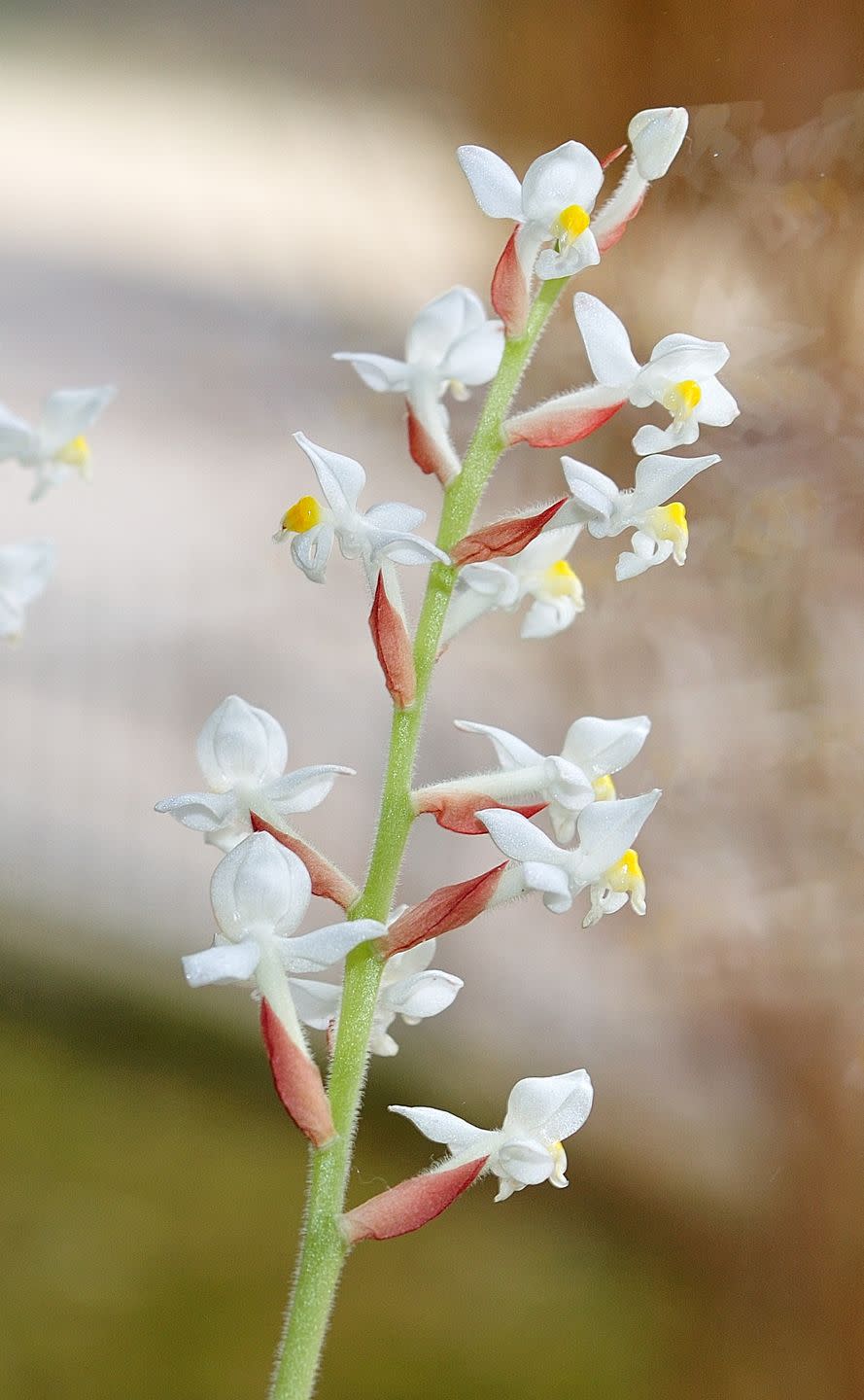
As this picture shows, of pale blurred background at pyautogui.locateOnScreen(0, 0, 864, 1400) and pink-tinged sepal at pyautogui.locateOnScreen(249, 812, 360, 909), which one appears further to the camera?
pale blurred background at pyautogui.locateOnScreen(0, 0, 864, 1400)

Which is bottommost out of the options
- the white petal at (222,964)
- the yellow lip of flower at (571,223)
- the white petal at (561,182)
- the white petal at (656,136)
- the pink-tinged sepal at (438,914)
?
the white petal at (222,964)

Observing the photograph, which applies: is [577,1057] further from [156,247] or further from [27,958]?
[156,247]

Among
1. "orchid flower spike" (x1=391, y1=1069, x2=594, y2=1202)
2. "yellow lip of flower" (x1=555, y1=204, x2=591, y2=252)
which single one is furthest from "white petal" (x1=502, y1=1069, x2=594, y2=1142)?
"yellow lip of flower" (x1=555, y1=204, x2=591, y2=252)

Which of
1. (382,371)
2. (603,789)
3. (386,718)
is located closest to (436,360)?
(382,371)

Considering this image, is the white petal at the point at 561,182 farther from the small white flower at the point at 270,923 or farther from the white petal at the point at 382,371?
the small white flower at the point at 270,923


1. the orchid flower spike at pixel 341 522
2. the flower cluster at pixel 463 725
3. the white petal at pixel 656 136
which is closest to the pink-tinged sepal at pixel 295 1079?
the flower cluster at pixel 463 725

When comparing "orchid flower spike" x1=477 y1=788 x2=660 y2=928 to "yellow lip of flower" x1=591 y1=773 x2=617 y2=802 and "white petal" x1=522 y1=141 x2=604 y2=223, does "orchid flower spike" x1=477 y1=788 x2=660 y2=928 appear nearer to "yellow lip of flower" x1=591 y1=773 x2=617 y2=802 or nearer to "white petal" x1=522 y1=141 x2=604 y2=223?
"yellow lip of flower" x1=591 y1=773 x2=617 y2=802

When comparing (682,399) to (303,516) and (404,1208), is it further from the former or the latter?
(404,1208)
